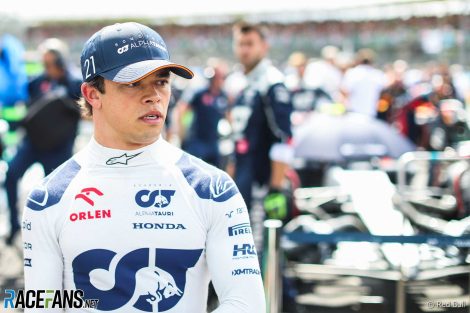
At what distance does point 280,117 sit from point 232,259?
3.46 meters

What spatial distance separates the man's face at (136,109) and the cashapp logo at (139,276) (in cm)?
33

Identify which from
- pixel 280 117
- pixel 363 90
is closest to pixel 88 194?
pixel 280 117

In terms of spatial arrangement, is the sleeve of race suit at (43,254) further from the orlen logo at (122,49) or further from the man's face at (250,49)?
the man's face at (250,49)

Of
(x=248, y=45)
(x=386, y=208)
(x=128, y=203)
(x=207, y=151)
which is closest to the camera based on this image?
(x=128, y=203)

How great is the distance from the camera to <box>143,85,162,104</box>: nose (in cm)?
→ 244

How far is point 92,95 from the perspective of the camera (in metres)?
2.55

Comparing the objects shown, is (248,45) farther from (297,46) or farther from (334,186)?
(297,46)

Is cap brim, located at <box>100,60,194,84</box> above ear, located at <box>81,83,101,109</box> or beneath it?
above

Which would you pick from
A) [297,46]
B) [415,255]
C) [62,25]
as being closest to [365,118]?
[415,255]

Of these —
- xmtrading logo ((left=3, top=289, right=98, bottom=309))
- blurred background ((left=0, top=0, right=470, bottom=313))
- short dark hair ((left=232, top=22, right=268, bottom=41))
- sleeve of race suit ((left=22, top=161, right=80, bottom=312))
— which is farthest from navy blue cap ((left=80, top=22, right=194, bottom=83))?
short dark hair ((left=232, top=22, right=268, bottom=41))

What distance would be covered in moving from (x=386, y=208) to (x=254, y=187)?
6.48 feet

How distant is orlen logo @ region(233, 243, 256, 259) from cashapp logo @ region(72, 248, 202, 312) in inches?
4.1

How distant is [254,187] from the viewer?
19.9 ft

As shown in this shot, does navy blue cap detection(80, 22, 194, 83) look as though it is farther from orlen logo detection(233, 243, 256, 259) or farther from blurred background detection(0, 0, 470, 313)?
blurred background detection(0, 0, 470, 313)
